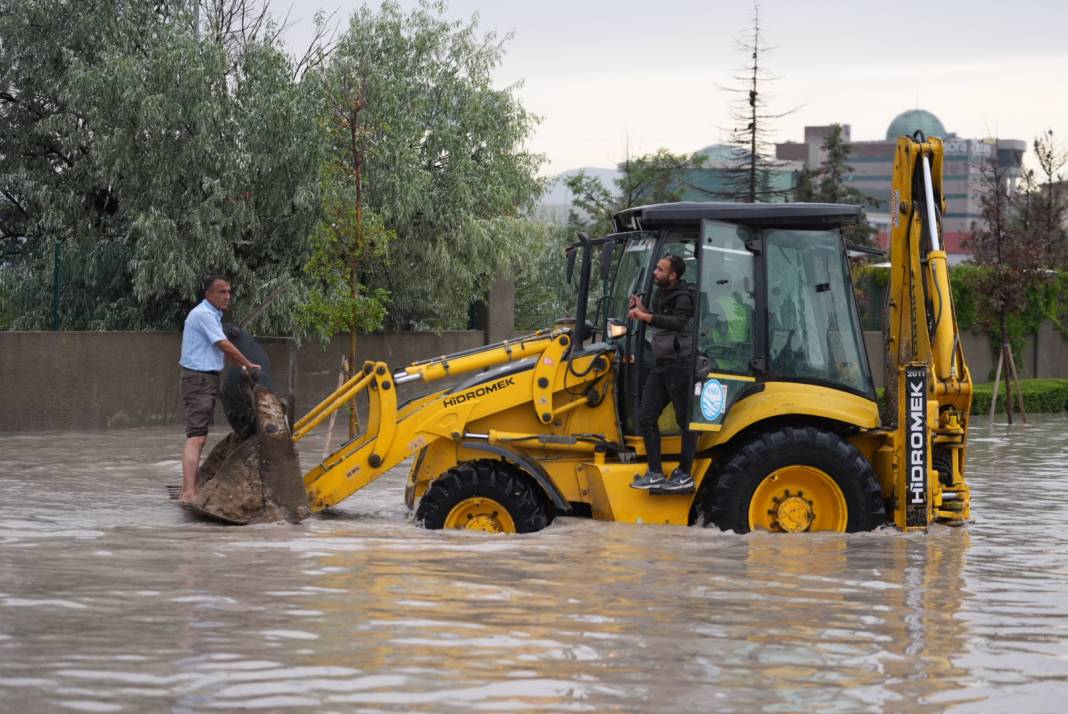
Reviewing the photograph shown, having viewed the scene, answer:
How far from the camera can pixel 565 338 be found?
1212 centimetres

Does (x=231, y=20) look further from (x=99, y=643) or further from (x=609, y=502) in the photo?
(x=99, y=643)

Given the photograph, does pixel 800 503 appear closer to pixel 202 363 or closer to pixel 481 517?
pixel 481 517

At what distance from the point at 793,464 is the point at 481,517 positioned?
7.32 ft

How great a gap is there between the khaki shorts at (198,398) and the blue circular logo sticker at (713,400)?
12.6 feet

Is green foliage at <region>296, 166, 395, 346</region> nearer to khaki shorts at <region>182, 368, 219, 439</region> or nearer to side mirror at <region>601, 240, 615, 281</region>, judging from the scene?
khaki shorts at <region>182, 368, 219, 439</region>

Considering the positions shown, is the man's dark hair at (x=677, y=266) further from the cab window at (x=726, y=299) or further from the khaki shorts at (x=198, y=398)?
the khaki shorts at (x=198, y=398)

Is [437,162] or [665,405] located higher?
[437,162]

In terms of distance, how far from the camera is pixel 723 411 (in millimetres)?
11594

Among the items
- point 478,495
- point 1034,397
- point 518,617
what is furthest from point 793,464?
point 1034,397

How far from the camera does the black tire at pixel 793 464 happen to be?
454 inches

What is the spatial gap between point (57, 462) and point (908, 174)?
32.0 ft

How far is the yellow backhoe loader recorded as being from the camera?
11.6 metres

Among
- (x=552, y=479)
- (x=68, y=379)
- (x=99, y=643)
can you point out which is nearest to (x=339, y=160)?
(x=68, y=379)

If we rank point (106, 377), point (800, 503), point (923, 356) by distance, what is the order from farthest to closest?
point (106, 377) < point (923, 356) < point (800, 503)
